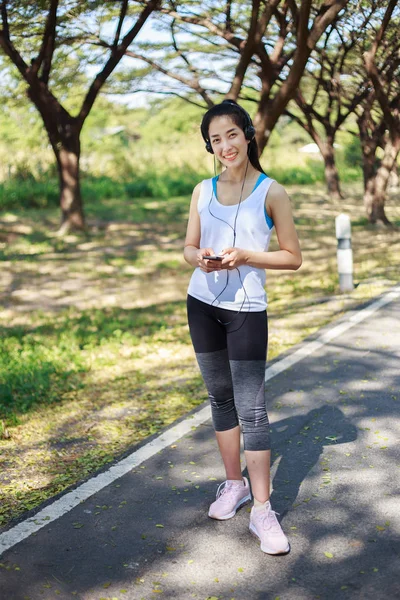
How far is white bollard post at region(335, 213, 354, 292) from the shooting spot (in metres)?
9.66

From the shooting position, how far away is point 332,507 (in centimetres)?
373

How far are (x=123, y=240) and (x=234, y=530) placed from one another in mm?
12567

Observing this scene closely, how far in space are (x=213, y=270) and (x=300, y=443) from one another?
1.76 meters

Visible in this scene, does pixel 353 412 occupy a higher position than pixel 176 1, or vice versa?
pixel 176 1

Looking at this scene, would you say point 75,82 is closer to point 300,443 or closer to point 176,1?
point 176,1

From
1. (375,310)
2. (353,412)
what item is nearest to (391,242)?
(375,310)

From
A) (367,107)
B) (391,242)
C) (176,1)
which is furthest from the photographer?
(367,107)

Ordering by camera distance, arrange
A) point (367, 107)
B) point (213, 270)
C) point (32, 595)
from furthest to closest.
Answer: point (367, 107) < point (213, 270) < point (32, 595)

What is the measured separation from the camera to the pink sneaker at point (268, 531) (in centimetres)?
329

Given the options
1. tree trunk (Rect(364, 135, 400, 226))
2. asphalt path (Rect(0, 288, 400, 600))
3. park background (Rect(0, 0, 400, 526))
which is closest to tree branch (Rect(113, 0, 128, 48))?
park background (Rect(0, 0, 400, 526))

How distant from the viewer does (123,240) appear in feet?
51.8

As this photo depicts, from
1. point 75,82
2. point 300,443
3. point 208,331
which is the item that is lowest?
point 300,443

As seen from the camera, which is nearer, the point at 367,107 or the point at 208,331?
the point at 208,331

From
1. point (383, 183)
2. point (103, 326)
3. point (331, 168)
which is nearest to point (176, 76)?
point (383, 183)
